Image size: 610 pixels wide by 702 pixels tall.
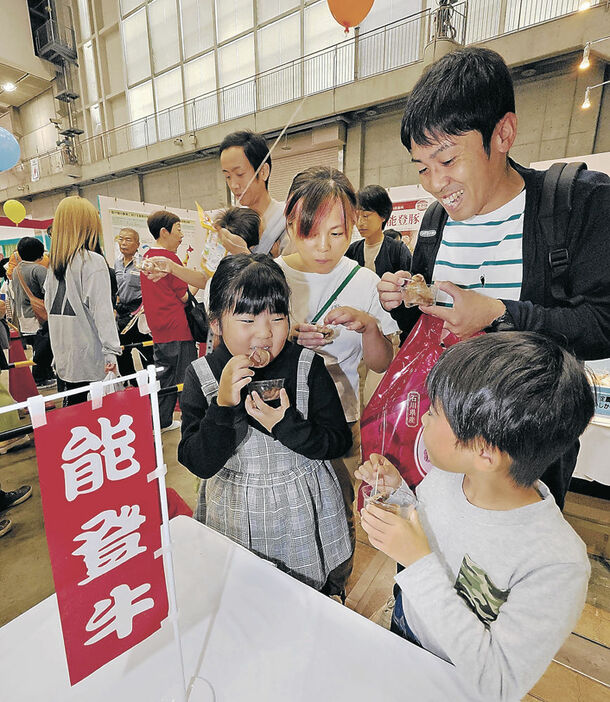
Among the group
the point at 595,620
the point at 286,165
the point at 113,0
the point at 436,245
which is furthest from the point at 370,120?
the point at 113,0

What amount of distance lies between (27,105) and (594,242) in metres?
19.5

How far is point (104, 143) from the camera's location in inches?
468

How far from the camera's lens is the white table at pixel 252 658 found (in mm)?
644

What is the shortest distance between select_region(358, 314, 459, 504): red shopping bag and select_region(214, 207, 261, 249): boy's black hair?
85cm

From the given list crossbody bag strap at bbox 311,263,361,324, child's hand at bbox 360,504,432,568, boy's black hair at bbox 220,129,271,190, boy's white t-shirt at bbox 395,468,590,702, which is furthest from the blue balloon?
boy's white t-shirt at bbox 395,468,590,702

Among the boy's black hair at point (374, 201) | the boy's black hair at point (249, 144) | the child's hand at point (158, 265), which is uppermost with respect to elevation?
the boy's black hair at point (249, 144)

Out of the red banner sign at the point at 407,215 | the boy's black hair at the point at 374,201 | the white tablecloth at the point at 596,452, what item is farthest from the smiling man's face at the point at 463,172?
the red banner sign at the point at 407,215

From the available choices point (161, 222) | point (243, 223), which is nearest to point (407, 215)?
point (161, 222)

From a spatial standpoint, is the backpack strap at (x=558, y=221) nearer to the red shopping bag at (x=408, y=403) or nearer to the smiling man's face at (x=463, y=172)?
the smiling man's face at (x=463, y=172)

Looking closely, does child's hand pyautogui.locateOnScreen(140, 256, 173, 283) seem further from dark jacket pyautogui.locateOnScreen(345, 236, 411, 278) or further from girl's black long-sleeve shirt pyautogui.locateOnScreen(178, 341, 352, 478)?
dark jacket pyautogui.locateOnScreen(345, 236, 411, 278)

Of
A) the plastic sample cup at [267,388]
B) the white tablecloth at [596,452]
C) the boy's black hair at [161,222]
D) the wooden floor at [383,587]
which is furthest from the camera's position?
the boy's black hair at [161,222]

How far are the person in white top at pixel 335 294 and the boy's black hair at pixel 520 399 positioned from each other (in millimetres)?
509

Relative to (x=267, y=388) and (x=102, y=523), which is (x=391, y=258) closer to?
(x=267, y=388)

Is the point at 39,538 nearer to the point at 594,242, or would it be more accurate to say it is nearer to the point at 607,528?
the point at 594,242
